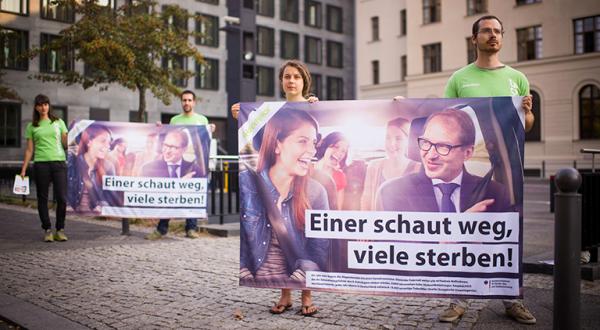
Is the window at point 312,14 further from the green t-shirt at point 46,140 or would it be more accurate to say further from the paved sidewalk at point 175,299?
the paved sidewalk at point 175,299

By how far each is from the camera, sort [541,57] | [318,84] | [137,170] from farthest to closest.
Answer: [318,84]
[541,57]
[137,170]

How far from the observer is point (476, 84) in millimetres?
4773

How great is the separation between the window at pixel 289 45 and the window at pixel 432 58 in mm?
12213

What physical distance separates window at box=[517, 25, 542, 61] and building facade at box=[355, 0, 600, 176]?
0.17 ft

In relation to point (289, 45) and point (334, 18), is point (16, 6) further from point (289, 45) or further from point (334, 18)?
point (334, 18)

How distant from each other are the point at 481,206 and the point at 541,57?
3703 cm

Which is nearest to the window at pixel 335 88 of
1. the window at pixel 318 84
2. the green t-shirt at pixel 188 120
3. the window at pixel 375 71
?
the window at pixel 318 84

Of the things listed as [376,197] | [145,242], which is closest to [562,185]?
[376,197]

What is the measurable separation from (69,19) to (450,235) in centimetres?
3891

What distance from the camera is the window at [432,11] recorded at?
144 feet

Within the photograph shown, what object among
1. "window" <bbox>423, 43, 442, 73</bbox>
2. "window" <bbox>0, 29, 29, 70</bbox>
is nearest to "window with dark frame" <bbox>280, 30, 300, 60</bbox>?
"window" <bbox>423, 43, 442, 73</bbox>

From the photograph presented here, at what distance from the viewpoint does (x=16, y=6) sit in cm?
3712

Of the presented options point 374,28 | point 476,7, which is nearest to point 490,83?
point 476,7

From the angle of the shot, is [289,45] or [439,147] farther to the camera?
[289,45]
